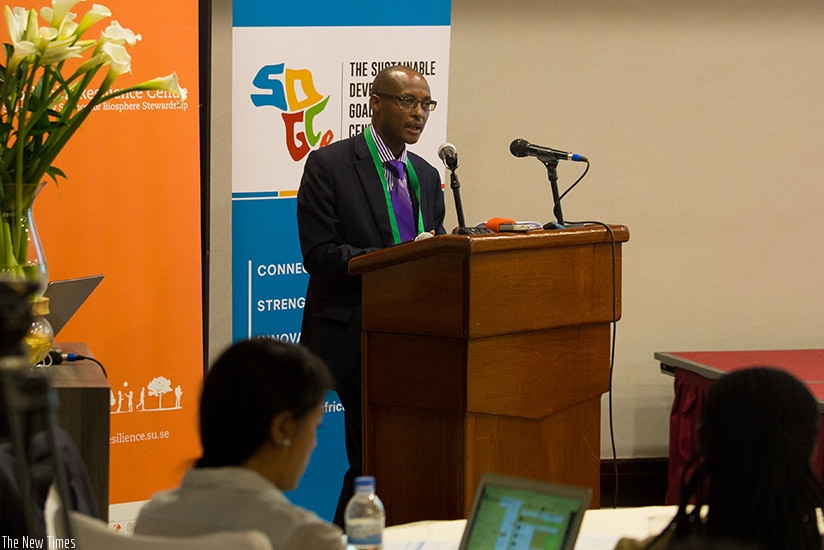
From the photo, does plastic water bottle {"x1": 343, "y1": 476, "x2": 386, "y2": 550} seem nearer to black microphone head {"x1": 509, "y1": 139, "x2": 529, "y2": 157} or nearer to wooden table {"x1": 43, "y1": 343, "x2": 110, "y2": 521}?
wooden table {"x1": 43, "y1": 343, "x2": 110, "y2": 521}

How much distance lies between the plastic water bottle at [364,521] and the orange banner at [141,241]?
2.27 meters

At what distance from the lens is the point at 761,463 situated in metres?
1.54

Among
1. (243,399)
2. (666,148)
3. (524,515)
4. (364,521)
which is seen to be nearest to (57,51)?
(243,399)

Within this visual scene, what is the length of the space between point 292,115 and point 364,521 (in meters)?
3.00

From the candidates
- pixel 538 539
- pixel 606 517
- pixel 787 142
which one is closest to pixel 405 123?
pixel 606 517

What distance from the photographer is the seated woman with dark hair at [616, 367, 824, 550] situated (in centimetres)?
154

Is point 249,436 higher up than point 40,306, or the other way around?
point 40,306

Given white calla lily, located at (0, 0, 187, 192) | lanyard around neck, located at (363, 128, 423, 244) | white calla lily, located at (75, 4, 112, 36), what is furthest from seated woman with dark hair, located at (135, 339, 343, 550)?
lanyard around neck, located at (363, 128, 423, 244)

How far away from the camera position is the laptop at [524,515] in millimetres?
1686

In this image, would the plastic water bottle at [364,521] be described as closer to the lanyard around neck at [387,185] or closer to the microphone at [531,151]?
the microphone at [531,151]

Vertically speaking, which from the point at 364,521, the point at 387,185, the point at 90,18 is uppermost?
the point at 90,18

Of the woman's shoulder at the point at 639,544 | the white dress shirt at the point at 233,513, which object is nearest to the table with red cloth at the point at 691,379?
the woman's shoulder at the point at 639,544

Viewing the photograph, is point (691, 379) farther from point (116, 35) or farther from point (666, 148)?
point (116, 35)

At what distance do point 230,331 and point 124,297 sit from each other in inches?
37.5
